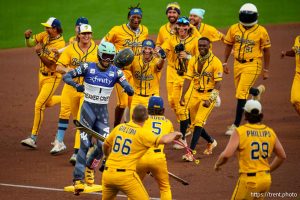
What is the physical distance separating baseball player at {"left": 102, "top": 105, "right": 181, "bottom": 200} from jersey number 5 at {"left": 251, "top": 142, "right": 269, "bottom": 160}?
1.01 meters

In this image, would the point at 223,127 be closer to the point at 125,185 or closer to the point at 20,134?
the point at 20,134

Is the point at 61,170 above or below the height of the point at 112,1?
below

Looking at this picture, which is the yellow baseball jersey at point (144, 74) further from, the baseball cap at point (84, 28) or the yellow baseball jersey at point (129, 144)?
the yellow baseball jersey at point (129, 144)

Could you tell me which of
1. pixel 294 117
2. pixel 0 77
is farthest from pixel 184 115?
pixel 0 77

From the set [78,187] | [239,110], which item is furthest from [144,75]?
[78,187]

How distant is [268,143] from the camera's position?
11031 millimetres

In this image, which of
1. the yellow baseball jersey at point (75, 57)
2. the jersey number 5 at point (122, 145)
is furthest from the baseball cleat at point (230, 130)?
the jersey number 5 at point (122, 145)

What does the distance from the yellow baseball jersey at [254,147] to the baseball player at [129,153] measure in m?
0.89

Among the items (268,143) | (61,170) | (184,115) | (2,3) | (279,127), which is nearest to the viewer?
(268,143)

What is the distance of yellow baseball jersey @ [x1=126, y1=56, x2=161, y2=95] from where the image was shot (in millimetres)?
15758

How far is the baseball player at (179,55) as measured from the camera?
16.3m

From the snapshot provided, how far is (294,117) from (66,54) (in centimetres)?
564

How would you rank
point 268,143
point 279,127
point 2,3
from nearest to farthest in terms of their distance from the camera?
1. point 268,143
2. point 279,127
3. point 2,3

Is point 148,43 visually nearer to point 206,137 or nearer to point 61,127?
point 206,137
